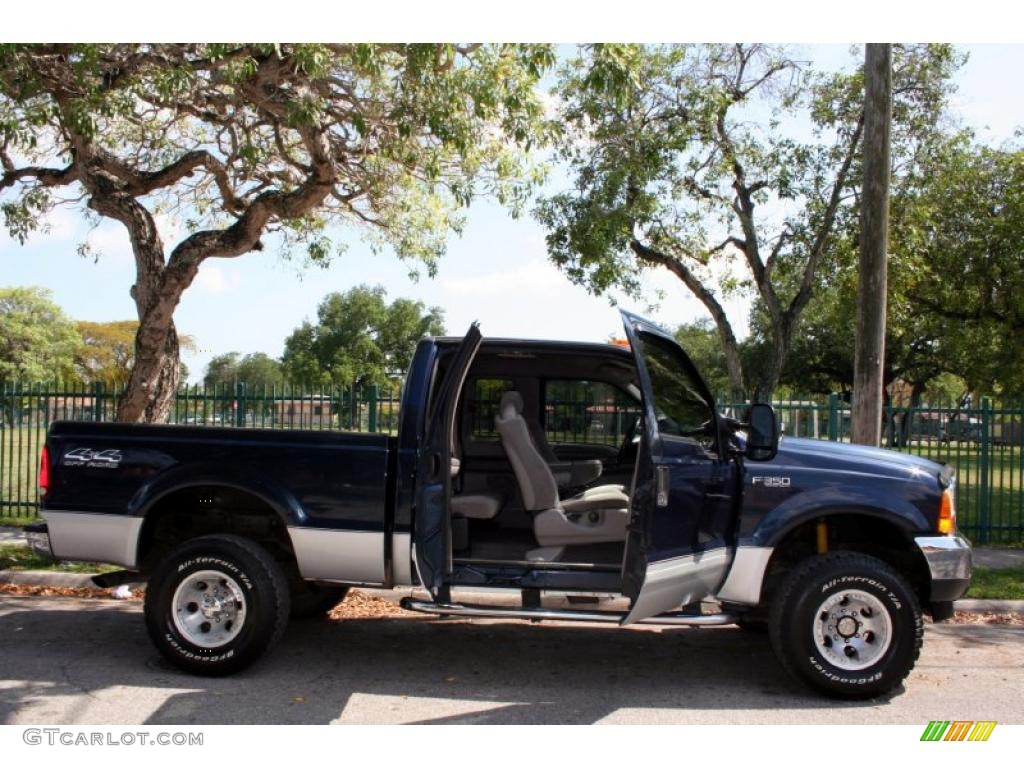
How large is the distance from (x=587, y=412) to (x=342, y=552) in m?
2.58

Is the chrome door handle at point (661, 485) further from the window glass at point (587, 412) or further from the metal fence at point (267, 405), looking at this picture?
the metal fence at point (267, 405)

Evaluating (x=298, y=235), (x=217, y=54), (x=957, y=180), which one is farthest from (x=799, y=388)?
(x=217, y=54)

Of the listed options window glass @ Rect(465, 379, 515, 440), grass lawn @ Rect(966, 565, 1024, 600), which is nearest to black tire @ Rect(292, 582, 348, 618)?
window glass @ Rect(465, 379, 515, 440)

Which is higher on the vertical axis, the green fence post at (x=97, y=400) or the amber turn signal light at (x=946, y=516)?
the green fence post at (x=97, y=400)

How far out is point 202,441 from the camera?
5.82m

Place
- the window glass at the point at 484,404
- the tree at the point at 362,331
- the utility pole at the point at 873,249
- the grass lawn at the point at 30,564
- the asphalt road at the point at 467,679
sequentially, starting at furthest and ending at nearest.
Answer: the tree at the point at 362,331 → the utility pole at the point at 873,249 → the grass lawn at the point at 30,564 → the window glass at the point at 484,404 → the asphalt road at the point at 467,679

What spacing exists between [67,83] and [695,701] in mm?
8112

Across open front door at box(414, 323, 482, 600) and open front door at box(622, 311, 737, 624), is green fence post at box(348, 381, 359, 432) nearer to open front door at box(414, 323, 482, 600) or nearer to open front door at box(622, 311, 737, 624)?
open front door at box(414, 323, 482, 600)

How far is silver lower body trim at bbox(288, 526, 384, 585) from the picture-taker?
565 centimetres

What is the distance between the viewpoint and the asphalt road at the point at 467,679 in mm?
5148

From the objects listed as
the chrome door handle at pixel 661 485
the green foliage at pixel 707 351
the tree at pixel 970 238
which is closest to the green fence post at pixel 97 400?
the chrome door handle at pixel 661 485

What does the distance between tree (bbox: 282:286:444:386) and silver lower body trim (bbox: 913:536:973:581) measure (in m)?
49.3

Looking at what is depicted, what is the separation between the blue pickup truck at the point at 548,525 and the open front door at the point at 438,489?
0.01 metres
